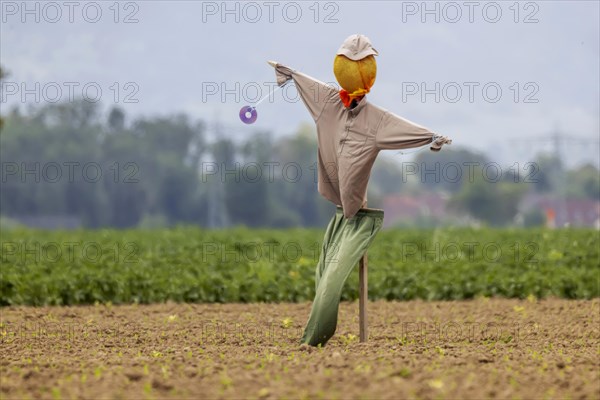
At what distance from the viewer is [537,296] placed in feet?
48.8

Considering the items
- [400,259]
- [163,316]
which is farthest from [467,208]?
[163,316]

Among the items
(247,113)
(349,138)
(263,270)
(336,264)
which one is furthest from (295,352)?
(263,270)

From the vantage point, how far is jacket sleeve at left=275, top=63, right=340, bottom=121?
935 cm

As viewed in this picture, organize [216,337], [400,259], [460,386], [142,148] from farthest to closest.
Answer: [142,148] → [400,259] → [216,337] → [460,386]

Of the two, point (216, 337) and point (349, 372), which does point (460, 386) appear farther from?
point (216, 337)

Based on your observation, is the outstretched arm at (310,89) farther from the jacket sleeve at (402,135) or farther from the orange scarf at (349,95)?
the jacket sleeve at (402,135)

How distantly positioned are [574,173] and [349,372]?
8764 cm

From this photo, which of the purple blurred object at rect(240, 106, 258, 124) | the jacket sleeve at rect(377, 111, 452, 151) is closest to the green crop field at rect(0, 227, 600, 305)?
the purple blurred object at rect(240, 106, 258, 124)

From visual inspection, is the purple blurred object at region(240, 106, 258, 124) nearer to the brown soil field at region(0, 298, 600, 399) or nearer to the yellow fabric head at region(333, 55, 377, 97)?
the yellow fabric head at region(333, 55, 377, 97)

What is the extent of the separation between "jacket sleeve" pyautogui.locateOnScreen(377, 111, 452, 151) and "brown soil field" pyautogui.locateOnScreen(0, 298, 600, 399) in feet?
5.44

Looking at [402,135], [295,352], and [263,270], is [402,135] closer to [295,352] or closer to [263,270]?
[295,352]

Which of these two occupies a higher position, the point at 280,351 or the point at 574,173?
the point at 574,173

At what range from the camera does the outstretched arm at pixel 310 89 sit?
9.36m

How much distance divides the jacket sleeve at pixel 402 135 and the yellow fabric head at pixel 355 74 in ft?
1.08
